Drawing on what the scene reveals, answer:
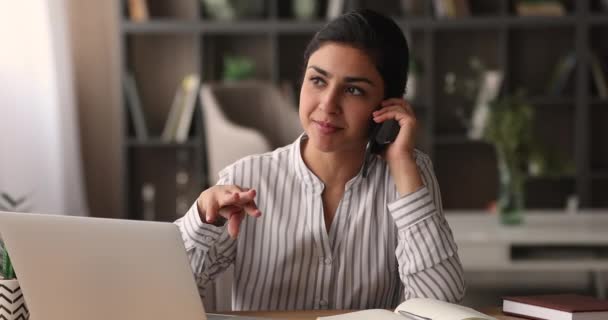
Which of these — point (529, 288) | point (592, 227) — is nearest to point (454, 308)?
point (592, 227)

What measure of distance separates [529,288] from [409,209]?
312 centimetres

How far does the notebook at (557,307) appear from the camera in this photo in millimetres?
1232

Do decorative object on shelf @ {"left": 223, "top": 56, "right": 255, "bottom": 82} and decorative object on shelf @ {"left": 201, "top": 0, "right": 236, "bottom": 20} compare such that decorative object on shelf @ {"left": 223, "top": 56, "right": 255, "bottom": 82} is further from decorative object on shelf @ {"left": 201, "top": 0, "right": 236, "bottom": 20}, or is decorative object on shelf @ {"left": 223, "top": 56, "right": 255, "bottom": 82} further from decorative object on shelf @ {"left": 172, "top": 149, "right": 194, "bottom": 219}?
decorative object on shelf @ {"left": 172, "top": 149, "right": 194, "bottom": 219}

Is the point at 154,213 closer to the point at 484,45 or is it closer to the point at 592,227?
the point at 484,45

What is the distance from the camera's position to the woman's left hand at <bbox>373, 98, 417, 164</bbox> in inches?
59.4

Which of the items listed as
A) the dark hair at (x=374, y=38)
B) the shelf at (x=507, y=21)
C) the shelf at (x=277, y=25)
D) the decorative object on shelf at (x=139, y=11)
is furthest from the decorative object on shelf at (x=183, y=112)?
the dark hair at (x=374, y=38)

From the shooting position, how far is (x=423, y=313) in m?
1.21

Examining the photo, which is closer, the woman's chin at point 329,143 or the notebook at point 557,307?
the notebook at point 557,307

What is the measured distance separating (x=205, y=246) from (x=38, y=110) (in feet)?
10.2

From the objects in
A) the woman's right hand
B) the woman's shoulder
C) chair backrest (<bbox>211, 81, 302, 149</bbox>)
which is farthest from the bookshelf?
the woman's right hand

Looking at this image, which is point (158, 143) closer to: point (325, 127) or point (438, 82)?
point (438, 82)

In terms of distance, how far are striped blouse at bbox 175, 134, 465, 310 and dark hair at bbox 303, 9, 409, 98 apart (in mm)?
177

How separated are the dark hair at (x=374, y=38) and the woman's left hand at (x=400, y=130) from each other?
0.04 metres

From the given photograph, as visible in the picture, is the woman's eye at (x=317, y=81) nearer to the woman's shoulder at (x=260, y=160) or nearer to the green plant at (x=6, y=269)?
the woman's shoulder at (x=260, y=160)
